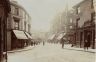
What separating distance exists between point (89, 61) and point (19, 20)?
→ 18994 millimetres

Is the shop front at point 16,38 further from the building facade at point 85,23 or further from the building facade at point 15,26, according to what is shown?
the building facade at point 85,23

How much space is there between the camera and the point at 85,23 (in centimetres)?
3259

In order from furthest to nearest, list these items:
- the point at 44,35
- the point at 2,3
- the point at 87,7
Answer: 1. the point at 44,35
2. the point at 87,7
3. the point at 2,3

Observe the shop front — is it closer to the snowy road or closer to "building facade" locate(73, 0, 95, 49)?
the snowy road

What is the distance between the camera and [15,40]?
3145 cm

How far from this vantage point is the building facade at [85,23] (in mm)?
30217

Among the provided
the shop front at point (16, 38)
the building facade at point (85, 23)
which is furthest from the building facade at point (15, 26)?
the building facade at point (85, 23)

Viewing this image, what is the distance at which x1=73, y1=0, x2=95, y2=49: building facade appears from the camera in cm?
3022

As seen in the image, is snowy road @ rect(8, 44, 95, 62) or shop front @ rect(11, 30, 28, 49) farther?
shop front @ rect(11, 30, 28, 49)

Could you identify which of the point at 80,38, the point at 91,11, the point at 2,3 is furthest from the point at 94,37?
the point at 2,3

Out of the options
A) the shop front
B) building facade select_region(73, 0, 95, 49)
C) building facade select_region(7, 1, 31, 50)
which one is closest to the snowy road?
building facade select_region(7, 1, 31, 50)

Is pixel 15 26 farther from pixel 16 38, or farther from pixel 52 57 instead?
pixel 52 57

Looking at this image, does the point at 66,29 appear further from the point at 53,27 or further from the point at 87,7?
the point at 87,7

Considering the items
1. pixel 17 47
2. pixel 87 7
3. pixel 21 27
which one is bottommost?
pixel 17 47
